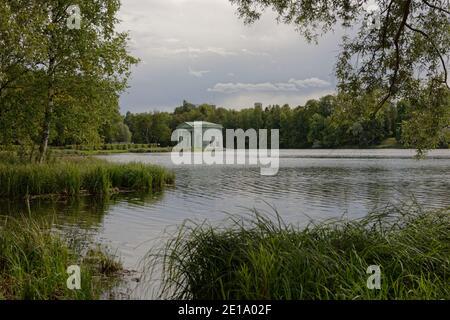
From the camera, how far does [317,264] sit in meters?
5.68

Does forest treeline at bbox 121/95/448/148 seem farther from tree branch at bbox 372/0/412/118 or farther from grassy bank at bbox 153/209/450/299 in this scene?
grassy bank at bbox 153/209/450/299

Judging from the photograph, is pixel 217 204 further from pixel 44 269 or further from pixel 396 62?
pixel 44 269

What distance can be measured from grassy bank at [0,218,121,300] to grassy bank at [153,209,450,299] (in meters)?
1.32

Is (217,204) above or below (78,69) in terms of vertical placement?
below

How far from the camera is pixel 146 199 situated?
72.0 feet

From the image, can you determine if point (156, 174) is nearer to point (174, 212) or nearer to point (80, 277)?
point (174, 212)

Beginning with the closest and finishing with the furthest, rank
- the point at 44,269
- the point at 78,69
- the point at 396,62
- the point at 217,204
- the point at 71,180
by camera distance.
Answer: the point at 44,269
the point at 396,62
the point at 217,204
the point at 71,180
the point at 78,69

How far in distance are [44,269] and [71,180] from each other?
15788 millimetres

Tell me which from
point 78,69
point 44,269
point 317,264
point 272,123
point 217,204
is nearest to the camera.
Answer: point 317,264

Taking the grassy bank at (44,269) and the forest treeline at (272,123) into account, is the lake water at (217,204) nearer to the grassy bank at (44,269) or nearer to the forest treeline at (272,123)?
the grassy bank at (44,269)

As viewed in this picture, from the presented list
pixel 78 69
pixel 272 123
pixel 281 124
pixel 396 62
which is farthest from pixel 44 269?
pixel 272 123

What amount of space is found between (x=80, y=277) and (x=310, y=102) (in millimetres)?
122087

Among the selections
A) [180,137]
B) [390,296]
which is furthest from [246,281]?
[180,137]

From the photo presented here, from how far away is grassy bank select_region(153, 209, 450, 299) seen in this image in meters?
5.43
